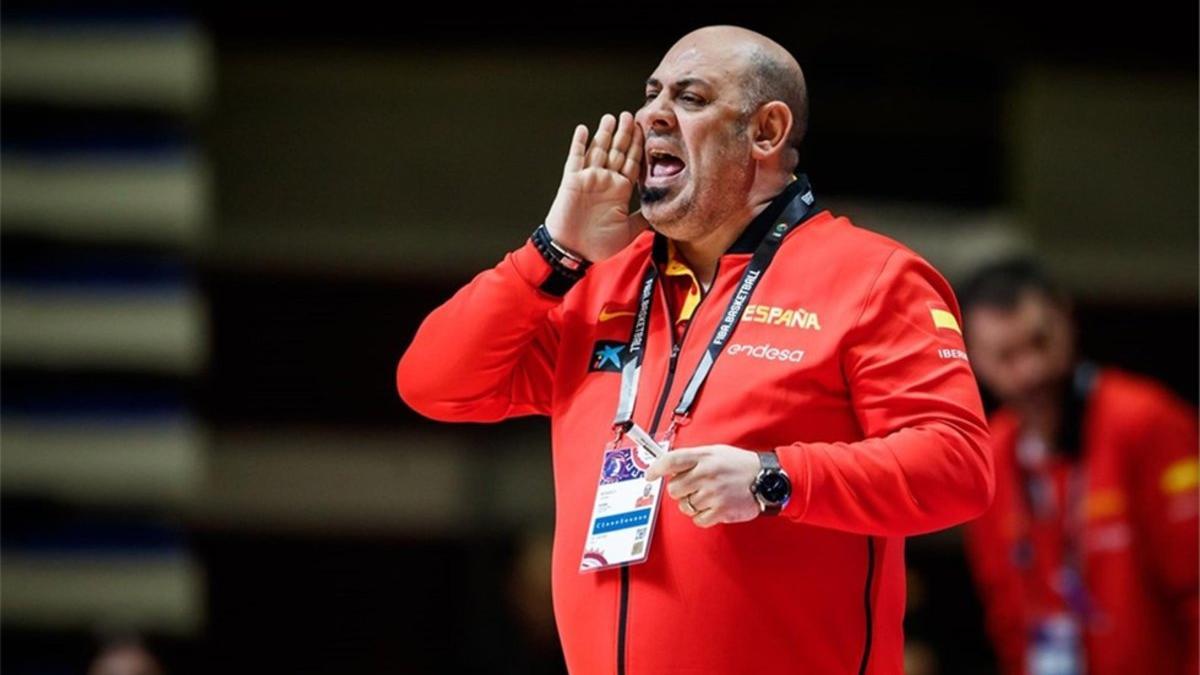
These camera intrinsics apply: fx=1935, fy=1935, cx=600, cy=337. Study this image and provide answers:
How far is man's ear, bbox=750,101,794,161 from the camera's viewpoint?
3.83m

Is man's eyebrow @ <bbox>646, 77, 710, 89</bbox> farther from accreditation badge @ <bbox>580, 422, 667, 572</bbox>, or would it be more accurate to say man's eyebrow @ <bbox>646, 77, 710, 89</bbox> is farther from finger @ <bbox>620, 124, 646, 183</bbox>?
accreditation badge @ <bbox>580, 422, 667, 572</bbox>

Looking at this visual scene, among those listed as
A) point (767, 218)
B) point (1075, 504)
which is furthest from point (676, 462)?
point (1075, 504)

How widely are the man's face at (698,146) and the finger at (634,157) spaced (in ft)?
0.24

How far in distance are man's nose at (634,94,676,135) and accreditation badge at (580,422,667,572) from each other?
63cm

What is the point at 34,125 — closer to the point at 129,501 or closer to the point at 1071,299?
the point at 129,501

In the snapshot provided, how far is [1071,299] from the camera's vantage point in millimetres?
9781

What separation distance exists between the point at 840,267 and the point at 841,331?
0.53ft

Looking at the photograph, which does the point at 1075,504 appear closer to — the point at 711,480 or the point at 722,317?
the point at 722,317

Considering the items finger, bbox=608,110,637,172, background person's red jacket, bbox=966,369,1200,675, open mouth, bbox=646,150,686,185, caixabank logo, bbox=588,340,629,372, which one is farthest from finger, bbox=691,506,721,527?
background person's red jacket, bbox=966,369,1200,675

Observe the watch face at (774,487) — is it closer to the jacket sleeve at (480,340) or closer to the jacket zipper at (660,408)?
the jacket zipper at (660,408)

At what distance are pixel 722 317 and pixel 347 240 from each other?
6.20 meters

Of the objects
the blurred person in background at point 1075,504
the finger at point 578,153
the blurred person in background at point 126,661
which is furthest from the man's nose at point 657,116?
the blurred person in background at point 126,661

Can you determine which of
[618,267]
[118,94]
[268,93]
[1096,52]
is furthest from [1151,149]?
[618,267]

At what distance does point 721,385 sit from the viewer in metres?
3.62
